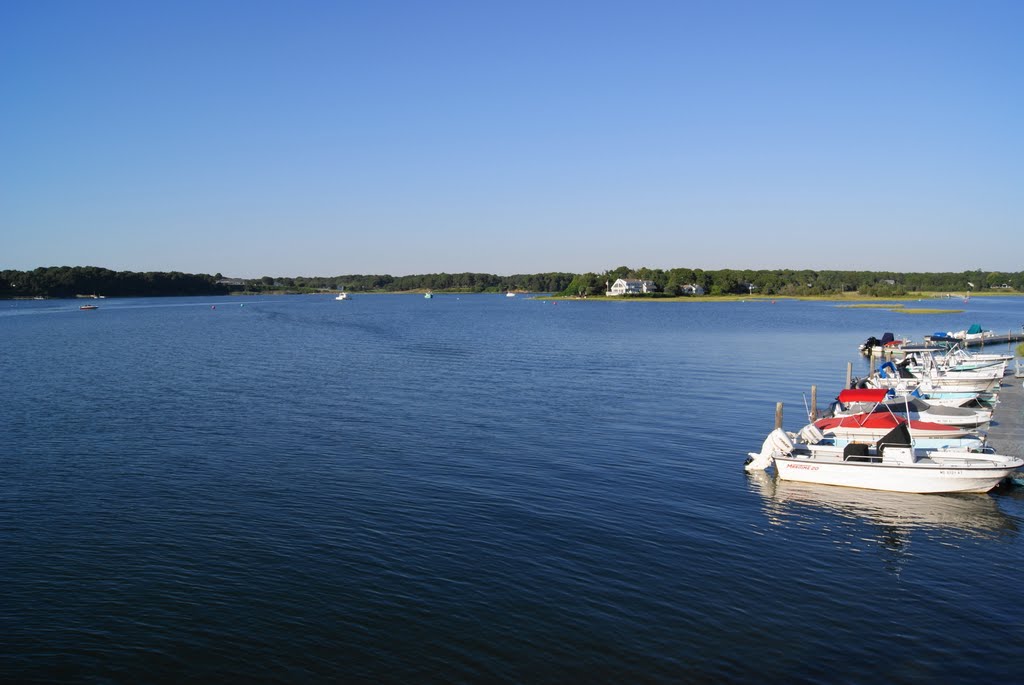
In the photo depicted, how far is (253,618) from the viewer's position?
15.3m

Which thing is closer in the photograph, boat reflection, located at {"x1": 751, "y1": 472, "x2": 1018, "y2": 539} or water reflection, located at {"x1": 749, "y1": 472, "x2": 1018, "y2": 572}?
water reflection, located at {"x1": 749, "y1": 472, "x2": 1018, "y2": 572}

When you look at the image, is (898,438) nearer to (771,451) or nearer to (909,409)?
(771,451)

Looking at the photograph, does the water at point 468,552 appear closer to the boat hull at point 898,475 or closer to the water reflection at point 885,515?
the water reflection at point 885,515

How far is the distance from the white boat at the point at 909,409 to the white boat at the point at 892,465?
179 inches

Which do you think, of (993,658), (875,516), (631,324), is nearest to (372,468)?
(875,516)

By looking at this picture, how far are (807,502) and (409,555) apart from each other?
44.4ft

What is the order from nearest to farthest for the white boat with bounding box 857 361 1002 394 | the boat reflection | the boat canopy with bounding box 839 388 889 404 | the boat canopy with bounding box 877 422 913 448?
the boat reflection
the boat canopy with bounding box 877 422 913 448
the boat canopy with bounding box 839 388 889 404
the white boat with bounding box 857 361 1002 394

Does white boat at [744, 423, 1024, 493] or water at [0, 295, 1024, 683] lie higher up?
white boat at [744, 423, 1024, 493]

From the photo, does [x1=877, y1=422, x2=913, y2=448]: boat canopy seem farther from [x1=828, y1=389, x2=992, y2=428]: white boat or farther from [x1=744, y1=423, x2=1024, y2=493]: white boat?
[x1=828, y1=389, x2=992, y2=428]: white boat

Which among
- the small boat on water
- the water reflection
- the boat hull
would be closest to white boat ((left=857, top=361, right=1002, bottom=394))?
the small boat on water

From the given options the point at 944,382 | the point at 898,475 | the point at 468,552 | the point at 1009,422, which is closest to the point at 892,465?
the point at 898,475

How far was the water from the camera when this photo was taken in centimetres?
1396

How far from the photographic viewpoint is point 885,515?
22.4 m

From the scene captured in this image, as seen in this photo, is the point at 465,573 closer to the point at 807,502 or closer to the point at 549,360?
the point at 807,502
